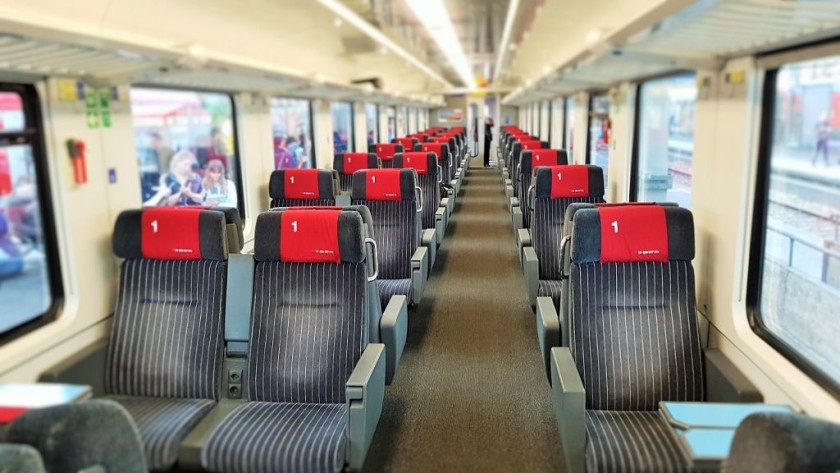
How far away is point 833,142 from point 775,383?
1018 millimetres

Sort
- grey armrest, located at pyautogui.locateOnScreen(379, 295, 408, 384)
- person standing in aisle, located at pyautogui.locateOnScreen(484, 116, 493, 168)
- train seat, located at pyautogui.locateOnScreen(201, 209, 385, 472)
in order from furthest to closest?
person standing in aisle, located at pyautogui.locateOnScreen(484, 116, 493, 168) < grey armrest, located at pyautogui.locateOnScreen(379, 295, 408, 384) < train seat, located at pyautogui.locateOnScreen(201, 209, 385, 472)

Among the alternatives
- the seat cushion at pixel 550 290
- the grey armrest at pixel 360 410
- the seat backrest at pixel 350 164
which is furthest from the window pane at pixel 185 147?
the seat cushion at pixel 550 290

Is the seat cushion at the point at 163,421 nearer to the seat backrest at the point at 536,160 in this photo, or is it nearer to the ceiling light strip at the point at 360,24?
the ceiling light strip at the point at 360,24

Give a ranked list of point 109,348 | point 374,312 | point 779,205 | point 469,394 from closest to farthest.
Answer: point 779,205 < point 109,348 < point 374,312 < point 469,394

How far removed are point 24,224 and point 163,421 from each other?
1.17 meters

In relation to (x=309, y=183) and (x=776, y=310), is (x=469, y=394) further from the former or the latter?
(x=309, y=183)

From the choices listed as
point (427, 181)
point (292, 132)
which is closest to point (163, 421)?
point (427, 181)

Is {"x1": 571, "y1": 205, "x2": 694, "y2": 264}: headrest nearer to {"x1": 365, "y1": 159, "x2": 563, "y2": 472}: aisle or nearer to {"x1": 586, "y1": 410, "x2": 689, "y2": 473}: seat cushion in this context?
{"x1": 586, "y1": 410, "x2": 689, "y2": 473}: seat cushion

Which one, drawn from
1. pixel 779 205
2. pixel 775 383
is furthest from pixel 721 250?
pixel 775 383

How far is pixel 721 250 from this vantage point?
10.2 ft

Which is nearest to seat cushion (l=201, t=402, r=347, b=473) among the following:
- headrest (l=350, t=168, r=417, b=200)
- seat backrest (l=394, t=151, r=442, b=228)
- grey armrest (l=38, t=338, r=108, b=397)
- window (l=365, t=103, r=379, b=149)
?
grey armrest (l=38, t=338, r=108, b=397)

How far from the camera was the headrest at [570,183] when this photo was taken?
510 cm

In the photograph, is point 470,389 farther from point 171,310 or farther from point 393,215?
point 171,310

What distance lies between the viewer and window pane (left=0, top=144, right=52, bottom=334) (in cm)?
293
